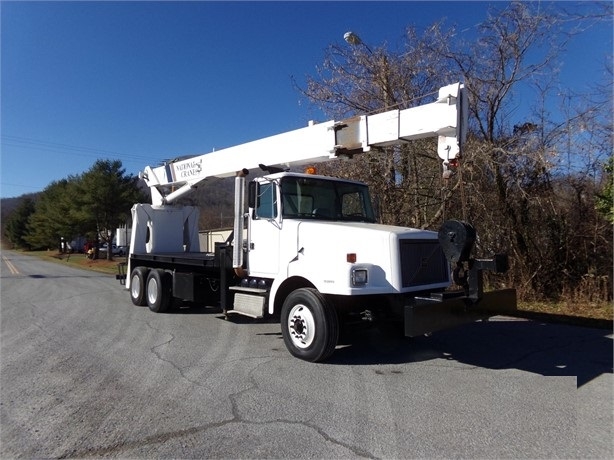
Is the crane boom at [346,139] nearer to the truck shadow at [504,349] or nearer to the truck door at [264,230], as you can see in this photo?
the truck door at [264,230]

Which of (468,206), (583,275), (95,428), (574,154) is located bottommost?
(95,428)

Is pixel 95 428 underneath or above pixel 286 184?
underneath

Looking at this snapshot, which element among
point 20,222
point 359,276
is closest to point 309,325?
point 359,276

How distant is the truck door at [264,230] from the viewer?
23.9 ft

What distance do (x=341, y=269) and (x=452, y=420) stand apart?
2235mm

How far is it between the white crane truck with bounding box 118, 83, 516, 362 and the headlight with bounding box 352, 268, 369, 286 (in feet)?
0.05

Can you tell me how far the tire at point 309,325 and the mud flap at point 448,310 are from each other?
99cm

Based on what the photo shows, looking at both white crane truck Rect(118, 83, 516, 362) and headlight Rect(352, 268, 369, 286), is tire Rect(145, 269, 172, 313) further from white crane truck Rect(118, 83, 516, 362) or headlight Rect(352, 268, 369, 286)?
headlight Rect(352, 268, 369, 286)

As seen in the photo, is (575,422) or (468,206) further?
(468,206)

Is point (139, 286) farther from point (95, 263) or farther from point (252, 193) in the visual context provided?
point (95, 263)

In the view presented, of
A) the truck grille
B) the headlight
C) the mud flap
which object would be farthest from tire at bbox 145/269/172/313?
the mud flap

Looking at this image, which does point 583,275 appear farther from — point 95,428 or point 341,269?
point 95,428

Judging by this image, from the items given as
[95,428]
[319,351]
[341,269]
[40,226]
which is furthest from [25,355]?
[40,226]

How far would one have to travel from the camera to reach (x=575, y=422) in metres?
4.25
